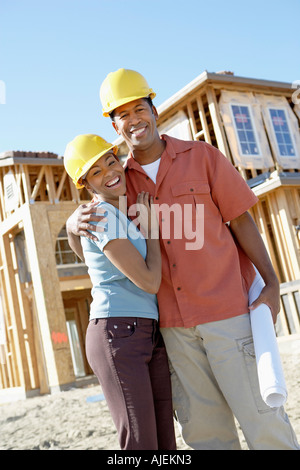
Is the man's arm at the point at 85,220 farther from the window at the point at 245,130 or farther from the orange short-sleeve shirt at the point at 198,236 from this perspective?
the window at the point at 245,130

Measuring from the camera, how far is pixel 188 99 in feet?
44.9

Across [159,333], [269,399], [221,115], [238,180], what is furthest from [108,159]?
[221,115]

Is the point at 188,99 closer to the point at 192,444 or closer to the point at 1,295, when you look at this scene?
the point at 1,295

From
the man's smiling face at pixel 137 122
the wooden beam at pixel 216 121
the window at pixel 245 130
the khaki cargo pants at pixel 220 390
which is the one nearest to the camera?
the khaki cargo pants at pixel 220 390

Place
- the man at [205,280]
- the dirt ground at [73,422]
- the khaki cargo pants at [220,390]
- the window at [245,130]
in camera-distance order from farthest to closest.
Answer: the window at [245,130]
the dirt ground at [73,422]
the man at [205,280]
the khaki cargo pants at [220,390]

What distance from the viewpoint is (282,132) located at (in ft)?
46.3

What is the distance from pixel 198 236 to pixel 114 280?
532 mm

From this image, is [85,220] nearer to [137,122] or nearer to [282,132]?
[137,122]

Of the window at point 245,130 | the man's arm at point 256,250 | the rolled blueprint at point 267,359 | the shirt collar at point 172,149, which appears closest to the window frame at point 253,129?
the window at point 245,130

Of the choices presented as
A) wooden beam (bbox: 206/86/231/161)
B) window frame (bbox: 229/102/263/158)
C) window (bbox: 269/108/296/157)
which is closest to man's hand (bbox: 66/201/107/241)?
wooden beam (bbox: 206/86/231/161)

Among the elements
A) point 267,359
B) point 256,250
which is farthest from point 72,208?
point 267,359

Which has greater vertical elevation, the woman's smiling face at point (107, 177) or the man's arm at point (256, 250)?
the woman's smiling face at point (107, 177)

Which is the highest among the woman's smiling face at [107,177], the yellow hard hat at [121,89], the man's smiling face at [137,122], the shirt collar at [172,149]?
the yellow hard hat at [121,89]

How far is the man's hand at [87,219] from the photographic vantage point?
274cm
